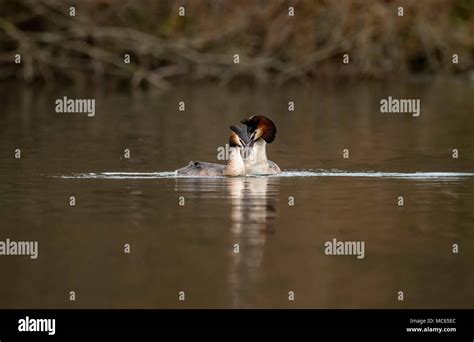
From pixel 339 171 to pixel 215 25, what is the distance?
77.9ft

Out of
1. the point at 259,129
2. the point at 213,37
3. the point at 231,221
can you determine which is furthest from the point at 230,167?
the point at 213,37

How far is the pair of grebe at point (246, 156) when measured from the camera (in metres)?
18.7

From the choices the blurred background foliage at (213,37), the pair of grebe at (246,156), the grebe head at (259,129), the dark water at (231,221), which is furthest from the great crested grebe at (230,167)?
the blurred background foliage at (213,37)

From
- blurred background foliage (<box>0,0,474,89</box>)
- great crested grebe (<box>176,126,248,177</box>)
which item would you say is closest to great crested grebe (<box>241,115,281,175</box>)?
great crested grebe (<box>176,126,248,177</box>)

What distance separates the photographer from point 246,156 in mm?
19141

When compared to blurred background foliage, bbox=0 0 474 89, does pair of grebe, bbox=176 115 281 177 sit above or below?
below

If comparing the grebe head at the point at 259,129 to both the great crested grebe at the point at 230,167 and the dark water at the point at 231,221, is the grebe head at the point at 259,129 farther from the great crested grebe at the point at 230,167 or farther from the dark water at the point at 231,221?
the dark water at the point at 231,221

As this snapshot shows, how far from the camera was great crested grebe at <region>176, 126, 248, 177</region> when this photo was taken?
18.6 m

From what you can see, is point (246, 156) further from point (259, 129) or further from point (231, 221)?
point (231, 221)

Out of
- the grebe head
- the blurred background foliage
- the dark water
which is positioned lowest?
the dark water

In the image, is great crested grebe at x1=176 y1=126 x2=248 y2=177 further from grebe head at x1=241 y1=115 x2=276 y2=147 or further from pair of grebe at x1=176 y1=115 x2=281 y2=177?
grebe head at x1=241 y1=115 x2=276 y2=147

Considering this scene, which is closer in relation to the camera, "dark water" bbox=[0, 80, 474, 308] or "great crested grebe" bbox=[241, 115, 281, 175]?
"dark water" bbox=[0, 80, 474, 308]

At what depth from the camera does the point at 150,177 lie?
18.9m
